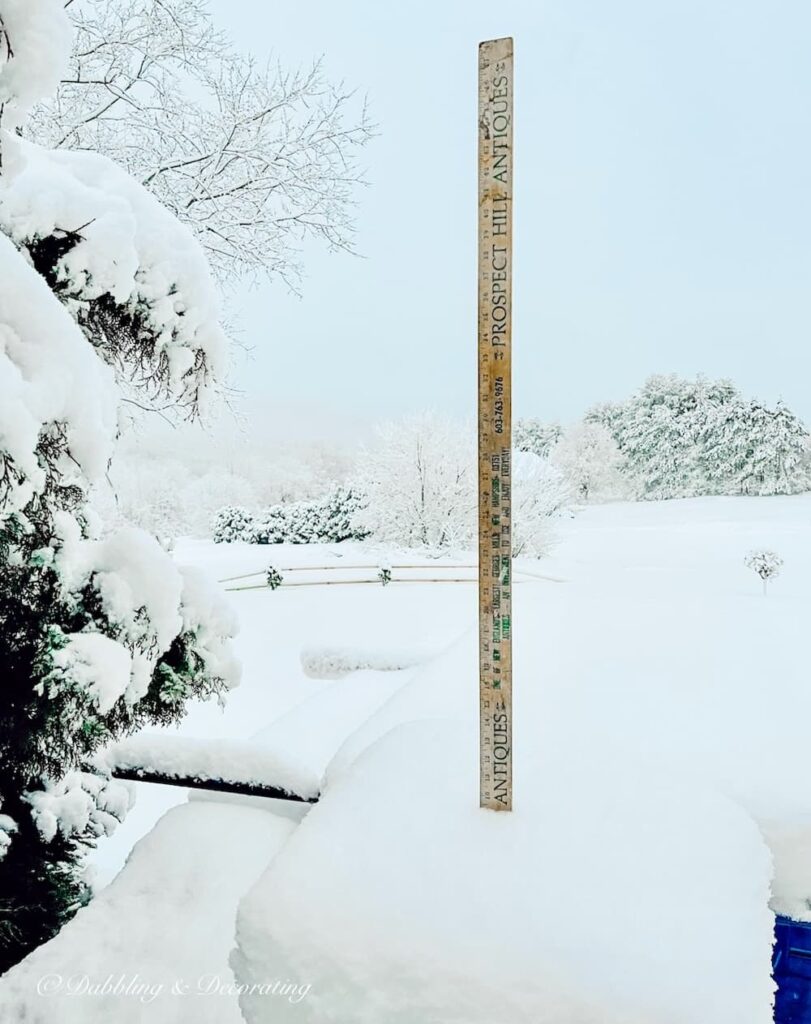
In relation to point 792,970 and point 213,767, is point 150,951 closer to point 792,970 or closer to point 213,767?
point 213,767

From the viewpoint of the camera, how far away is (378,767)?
5.59ft

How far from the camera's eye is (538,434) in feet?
111

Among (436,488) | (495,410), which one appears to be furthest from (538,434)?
(495,410)

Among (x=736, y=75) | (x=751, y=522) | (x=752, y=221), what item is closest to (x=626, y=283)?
(x=752, y=221)

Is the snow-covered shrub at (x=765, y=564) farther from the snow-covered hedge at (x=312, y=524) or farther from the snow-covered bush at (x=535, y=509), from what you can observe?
the snow-covered hedge at (x=312, y=524)

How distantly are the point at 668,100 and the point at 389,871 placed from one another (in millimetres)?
12010

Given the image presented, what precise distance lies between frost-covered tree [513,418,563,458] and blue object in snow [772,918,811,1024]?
30.6 m

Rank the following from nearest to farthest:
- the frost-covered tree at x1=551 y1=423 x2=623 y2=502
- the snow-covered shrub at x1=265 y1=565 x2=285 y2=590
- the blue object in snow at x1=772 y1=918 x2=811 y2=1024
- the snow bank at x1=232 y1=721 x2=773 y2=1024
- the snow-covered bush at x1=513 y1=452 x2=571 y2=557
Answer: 1. the snow bank at x1=232 y1=721 x2=773 y2=1024
2. the blue object in snow at x1=772 y1=918 x2=811 y2=1024
3. the snow-covered shrub at x1=265 y1=565 x2=285 y2=590
4. the snow-covered bush at x1=513 y1=452 x2=571 y2=557
5. the frost-covered tree at x1=551 y1=423 x2=623 y2=502

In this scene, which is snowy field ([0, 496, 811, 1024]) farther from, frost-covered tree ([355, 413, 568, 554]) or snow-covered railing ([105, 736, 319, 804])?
frost-covered tree ([355, 413, 568, 554])

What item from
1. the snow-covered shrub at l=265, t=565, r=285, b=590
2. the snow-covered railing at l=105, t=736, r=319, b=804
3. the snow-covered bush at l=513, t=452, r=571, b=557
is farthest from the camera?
the snow-covered bush at l=513, t=452, r=571, b=557

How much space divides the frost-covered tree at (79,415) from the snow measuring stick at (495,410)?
0.67 meters

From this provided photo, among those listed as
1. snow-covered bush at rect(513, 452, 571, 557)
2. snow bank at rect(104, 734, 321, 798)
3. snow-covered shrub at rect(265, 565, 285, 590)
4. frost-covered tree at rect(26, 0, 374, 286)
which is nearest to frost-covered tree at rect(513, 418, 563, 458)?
snow-covered bush at rect(513, 452, 571, 557)

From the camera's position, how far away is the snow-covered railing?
1937mm

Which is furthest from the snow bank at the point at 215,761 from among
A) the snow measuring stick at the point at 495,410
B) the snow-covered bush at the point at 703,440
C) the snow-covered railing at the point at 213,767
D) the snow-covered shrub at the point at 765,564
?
the snow-covered bush at the point at 703,440
